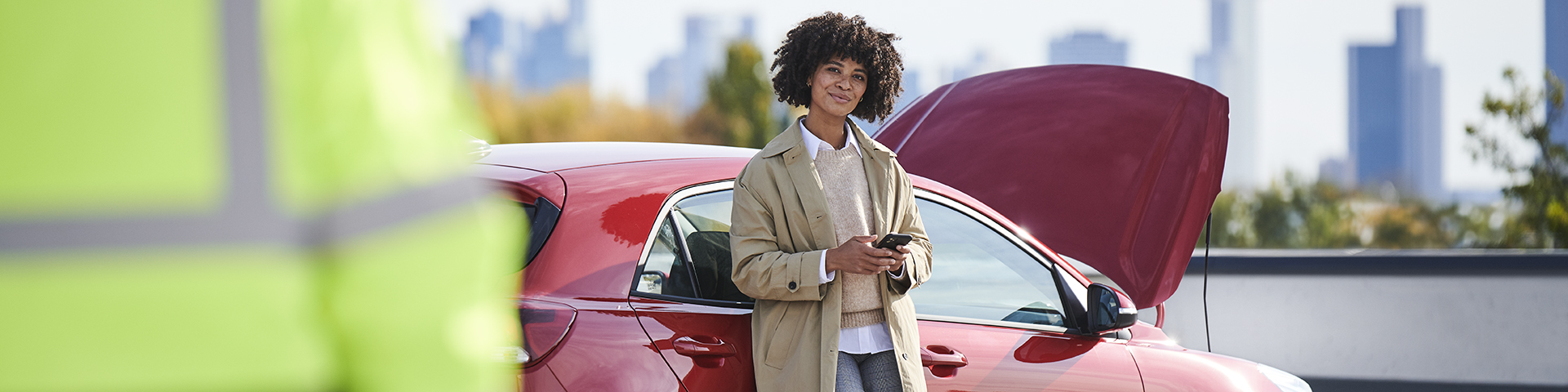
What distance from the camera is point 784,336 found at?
2.54 metres

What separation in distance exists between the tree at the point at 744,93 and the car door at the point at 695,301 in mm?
40461

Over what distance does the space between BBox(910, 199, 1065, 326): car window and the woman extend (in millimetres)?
508

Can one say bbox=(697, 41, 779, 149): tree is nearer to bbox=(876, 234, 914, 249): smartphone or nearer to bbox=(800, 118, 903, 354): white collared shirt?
bbox=(800, 118, 903, 354): white collared shirt

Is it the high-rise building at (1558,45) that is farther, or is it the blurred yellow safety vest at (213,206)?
the high-rise building at (1558,45)

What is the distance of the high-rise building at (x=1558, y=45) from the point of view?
12.6 meters

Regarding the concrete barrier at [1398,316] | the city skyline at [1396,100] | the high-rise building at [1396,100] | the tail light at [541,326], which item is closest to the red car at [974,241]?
the tail light at [541,326]

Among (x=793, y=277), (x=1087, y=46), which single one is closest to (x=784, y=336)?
(x=793, y=277)

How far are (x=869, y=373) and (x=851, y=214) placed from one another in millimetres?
355

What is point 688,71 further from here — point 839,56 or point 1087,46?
point 839,56

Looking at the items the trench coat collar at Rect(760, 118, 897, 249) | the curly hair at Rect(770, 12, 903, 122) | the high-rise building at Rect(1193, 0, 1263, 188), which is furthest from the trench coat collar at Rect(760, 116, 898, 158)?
the high-rise building at Rect(1193, 0, 1263, 188)

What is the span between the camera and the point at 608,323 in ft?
7.80

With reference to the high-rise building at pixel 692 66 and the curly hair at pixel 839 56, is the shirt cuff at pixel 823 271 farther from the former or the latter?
the high-rise building at pixel 692 66

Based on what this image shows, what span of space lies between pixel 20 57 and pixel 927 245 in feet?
7.27

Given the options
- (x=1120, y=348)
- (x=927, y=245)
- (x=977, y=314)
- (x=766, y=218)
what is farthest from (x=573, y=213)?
(x=1120, y=348)
